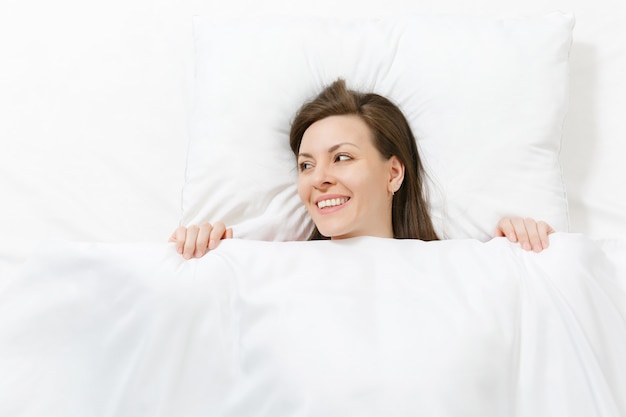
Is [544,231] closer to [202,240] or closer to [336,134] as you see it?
[336,134]

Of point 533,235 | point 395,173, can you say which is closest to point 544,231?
point 533,235

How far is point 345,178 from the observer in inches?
55.5

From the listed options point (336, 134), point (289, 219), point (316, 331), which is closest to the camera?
point (316, 331)

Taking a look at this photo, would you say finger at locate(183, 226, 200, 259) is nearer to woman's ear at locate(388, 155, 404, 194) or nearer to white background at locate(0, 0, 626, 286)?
white background at locate(0, 0, 626, 286)

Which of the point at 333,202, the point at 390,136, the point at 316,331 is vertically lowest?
the point at 316,331

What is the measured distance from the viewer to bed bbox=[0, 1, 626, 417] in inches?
45.4

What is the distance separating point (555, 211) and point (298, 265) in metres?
0.63

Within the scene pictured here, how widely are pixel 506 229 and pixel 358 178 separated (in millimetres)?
343

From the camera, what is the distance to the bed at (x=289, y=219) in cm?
115

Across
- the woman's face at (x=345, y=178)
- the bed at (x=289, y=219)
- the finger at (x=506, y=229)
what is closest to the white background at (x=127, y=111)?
the bed at (x=289, y=219)

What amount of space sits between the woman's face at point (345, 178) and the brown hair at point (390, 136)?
0.02 meters

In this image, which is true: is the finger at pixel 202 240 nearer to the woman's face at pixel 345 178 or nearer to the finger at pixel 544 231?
the woman's face at pixel 345 178

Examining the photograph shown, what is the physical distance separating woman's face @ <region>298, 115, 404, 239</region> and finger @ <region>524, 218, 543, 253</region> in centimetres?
30

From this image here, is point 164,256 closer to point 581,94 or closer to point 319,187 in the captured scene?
point 319,187
